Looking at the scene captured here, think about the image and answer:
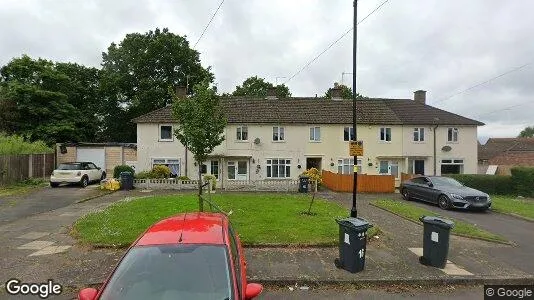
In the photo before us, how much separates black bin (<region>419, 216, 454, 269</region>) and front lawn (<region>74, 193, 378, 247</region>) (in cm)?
217

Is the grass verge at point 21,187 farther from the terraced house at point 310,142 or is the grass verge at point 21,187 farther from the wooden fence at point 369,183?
the wooden fence at point 369,183

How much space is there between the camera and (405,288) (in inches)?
271

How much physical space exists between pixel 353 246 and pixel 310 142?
22215 millimetres

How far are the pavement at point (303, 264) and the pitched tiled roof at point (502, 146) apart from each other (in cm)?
3977

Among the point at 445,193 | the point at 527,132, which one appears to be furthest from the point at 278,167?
the point at 527,132

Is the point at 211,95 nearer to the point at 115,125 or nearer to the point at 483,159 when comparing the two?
the point at 115,125

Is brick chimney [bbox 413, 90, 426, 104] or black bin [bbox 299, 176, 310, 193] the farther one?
brick chimney [bbox 413, 90, 426, 104]

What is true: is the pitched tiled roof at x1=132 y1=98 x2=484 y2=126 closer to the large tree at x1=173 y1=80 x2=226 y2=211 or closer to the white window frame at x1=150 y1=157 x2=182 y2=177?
the white window frame at x1=150 y1=157 x2=182 y2=177

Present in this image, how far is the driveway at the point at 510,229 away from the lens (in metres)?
8.96

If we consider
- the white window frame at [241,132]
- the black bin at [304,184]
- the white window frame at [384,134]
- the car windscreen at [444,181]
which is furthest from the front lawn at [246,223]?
the white window frame at [384,134]

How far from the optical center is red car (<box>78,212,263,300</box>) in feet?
12.4

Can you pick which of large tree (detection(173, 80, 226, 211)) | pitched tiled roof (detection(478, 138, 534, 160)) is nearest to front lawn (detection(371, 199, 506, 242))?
large tree (detection(173, 80, 226, 211))

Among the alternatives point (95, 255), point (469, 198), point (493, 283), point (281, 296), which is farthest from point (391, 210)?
point (95, 255)

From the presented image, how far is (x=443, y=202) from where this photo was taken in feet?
57.7
